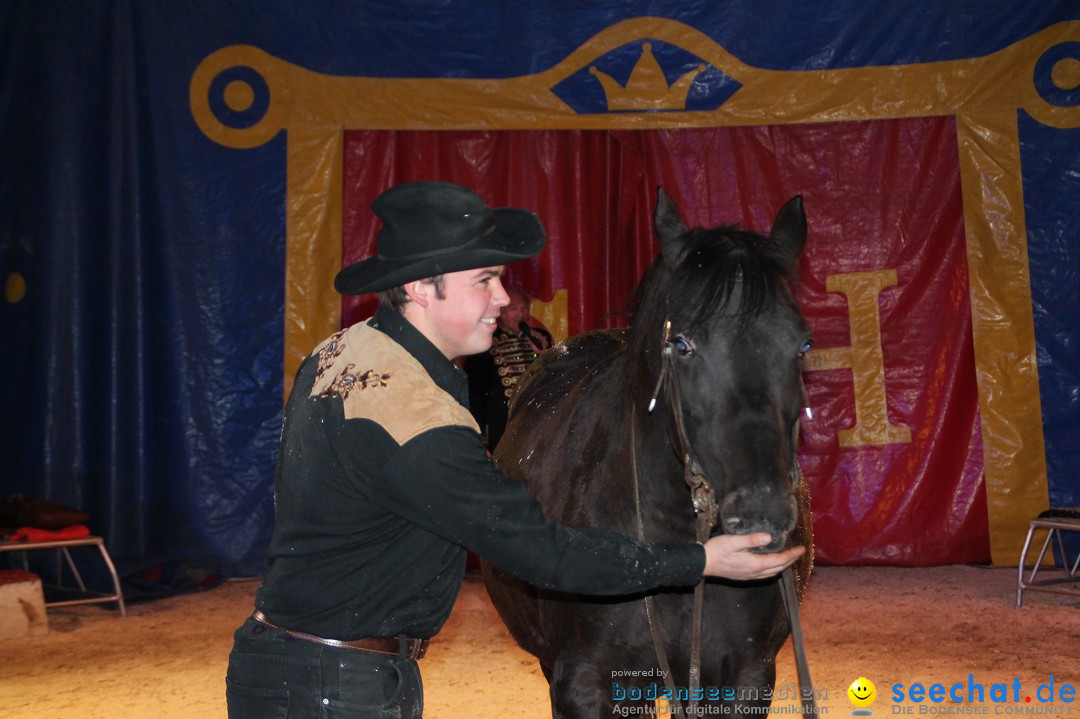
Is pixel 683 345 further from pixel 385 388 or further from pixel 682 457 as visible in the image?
pixel 385 388

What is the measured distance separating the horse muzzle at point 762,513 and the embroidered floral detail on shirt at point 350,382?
780mm

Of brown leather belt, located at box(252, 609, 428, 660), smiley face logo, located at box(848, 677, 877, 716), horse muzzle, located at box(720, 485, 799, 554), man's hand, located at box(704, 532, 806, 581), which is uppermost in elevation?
horse muzzle, located at box(720, 485, 799, 554)

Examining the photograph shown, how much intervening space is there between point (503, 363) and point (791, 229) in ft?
13.9

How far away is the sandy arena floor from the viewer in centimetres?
489

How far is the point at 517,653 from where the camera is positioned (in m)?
5.83

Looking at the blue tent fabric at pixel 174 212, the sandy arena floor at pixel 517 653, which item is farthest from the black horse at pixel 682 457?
the blue tent fabric at pixel 174 212

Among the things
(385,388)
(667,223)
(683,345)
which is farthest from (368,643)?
(667,223)

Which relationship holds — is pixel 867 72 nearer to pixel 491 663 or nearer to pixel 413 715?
pixel 491 663

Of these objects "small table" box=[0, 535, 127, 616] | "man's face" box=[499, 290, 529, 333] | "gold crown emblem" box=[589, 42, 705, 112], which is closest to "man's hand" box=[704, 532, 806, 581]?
"man's face" box=[499, 290, 529, 333]

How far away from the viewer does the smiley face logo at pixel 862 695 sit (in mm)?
4527

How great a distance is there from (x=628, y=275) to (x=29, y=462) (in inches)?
192

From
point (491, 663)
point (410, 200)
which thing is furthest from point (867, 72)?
point (410, 200)

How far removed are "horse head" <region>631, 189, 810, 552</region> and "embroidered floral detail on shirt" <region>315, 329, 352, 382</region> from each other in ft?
2.59

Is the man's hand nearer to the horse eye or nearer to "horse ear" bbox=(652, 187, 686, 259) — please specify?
the horse eye
